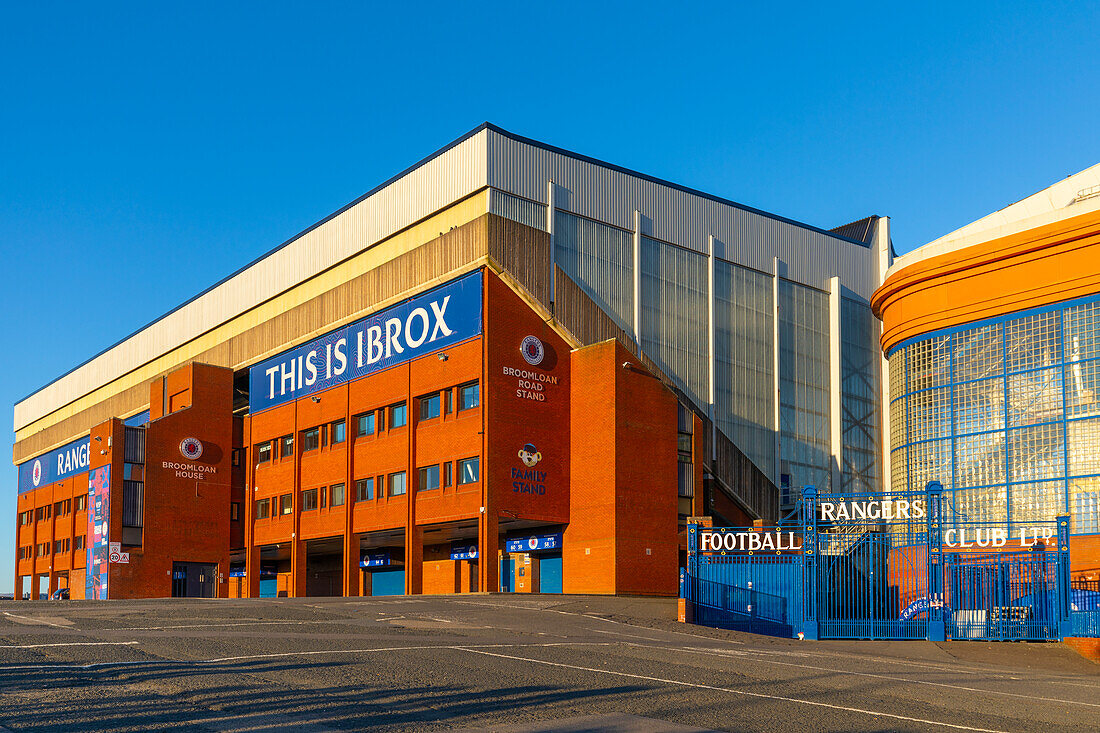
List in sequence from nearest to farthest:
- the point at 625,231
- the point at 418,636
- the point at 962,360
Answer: the point at 418,636, the point at 962,360, the point at 625,231

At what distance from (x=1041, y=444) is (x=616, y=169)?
74.5 feet

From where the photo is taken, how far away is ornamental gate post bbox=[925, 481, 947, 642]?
27.3m

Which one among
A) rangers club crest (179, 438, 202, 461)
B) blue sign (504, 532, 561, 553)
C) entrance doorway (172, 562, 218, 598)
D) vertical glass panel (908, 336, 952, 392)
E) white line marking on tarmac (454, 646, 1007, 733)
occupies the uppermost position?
vertical glass panel (908, 336, 952, 392)

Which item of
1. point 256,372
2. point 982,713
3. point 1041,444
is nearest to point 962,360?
point 1041,444

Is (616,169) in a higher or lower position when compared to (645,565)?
higher

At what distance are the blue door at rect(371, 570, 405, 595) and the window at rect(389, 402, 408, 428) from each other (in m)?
10.6

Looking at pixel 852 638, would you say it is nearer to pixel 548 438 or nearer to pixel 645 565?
pixel 645 565

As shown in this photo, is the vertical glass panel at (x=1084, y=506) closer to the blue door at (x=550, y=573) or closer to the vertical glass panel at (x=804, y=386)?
the blue door at (x=550, y=573)

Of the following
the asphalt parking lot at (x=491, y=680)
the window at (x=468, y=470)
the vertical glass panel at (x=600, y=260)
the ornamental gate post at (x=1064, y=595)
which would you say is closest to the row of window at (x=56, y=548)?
the window at (x=468, y=470)

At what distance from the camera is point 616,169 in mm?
53281

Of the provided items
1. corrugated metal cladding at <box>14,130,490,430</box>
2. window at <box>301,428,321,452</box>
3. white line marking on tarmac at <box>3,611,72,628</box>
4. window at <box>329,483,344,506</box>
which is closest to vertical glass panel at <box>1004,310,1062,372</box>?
corrugated metal cladding at <box>14,130,490,430</box>

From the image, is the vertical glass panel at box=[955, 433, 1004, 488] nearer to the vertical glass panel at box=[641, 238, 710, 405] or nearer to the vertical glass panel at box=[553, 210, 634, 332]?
the vertical glass panel at box=[641, 238, 710, 405]

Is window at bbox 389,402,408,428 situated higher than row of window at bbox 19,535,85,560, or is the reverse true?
window at bbox 389,402,408,428

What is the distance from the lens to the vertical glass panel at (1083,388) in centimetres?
3881
